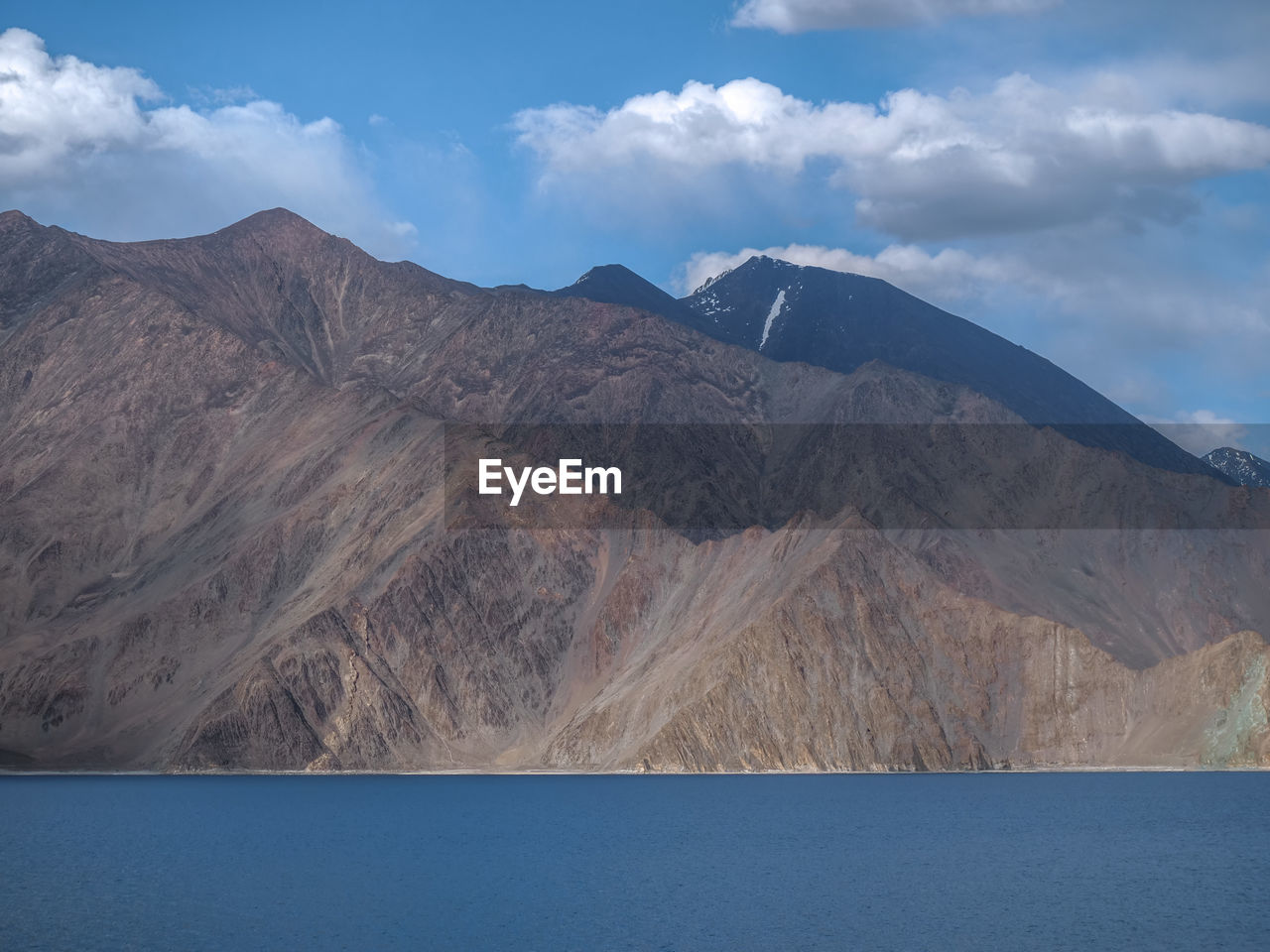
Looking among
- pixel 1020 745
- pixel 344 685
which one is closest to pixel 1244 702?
pixel 1020 745

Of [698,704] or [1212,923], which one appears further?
[698,704]

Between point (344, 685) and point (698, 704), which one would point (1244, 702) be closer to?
point (698, 704)

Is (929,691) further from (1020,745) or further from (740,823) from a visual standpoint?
(740,823)

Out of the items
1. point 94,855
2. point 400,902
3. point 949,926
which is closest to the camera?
point 949,926

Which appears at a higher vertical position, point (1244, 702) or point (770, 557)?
point (770, 557)

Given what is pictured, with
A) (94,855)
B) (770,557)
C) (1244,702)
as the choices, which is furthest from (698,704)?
(94,855)

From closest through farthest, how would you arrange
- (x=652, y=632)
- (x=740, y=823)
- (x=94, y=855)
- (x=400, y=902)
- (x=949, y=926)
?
(x=949, y=926) < (x=400, y=902) < (x=94, y=855) < (x=740, y=823) < (x=652, y=632)
